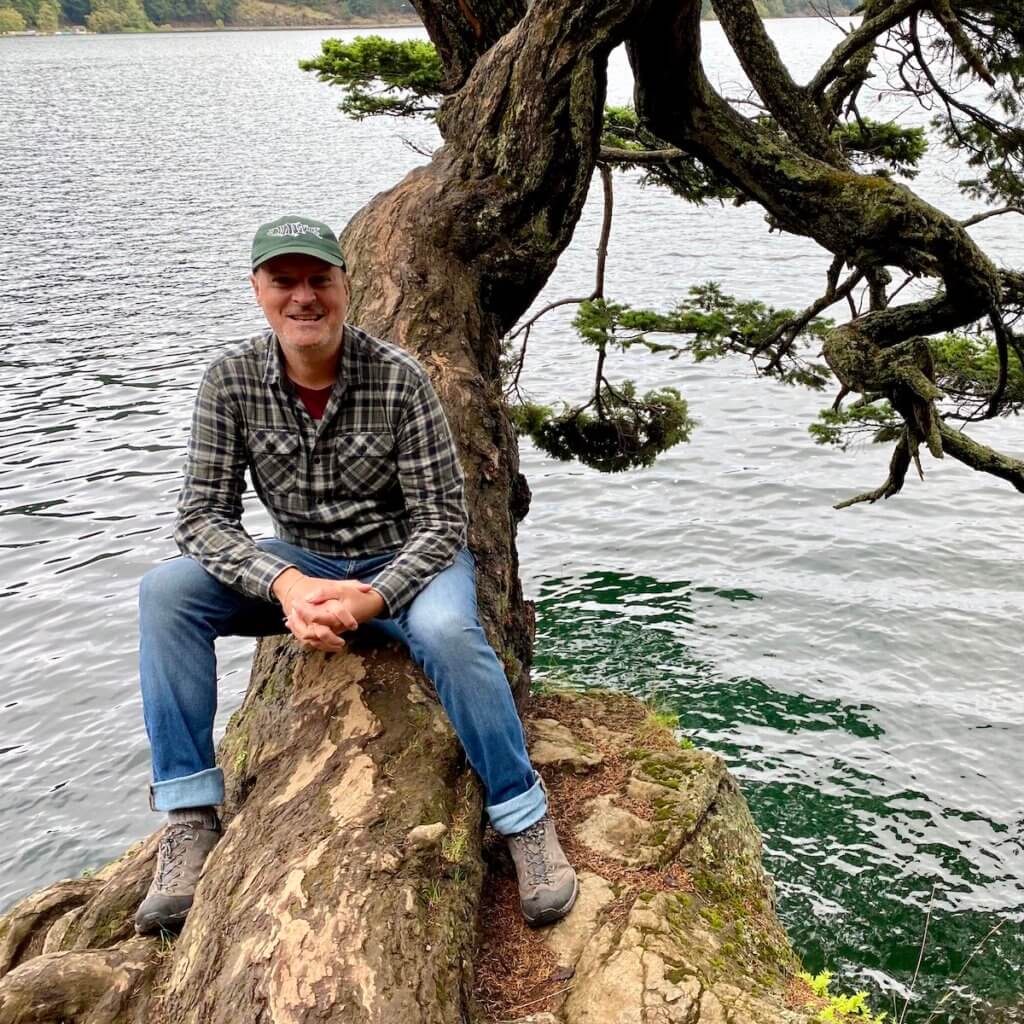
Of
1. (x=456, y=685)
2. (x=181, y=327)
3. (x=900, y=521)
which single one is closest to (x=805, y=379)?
(x=900, y=521)

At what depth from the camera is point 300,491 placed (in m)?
4.34

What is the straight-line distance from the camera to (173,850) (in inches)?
157

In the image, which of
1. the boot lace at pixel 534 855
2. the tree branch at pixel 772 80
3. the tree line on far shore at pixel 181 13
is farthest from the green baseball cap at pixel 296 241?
the tree line on far shore at pixel 181 13

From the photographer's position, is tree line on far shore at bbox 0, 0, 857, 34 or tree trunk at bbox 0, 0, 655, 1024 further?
tree line on far shore at bbox 0, 0, 857, 34

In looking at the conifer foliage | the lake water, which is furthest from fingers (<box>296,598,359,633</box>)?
the lake water

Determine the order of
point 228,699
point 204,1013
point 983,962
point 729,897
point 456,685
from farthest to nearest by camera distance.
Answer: point 228,699 < point 983,962 < point 729,897 < point 456,685 < point 204,1013

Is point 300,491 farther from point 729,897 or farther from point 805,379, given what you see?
point 805,379

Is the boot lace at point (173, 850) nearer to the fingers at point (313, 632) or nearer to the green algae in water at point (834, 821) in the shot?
the fingers at point (313, 632)

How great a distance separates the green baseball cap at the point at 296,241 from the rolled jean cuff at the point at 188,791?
74.7 inches

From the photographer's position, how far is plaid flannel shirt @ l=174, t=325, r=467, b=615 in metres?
4.20

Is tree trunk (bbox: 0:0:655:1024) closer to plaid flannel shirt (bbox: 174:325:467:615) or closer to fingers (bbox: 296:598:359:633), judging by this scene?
fingers (bbox: 296:598:359:633)

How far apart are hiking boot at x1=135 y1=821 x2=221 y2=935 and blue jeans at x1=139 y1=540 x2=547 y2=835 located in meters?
0.12

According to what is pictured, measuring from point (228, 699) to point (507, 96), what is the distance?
6839mm

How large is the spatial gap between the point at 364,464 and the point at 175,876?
5.45 feet
